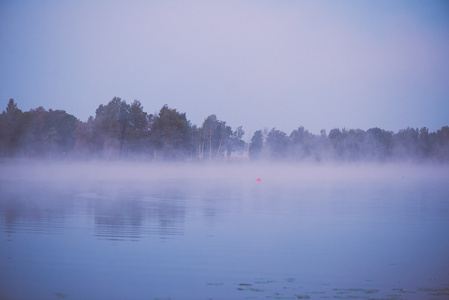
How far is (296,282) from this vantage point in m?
5.14

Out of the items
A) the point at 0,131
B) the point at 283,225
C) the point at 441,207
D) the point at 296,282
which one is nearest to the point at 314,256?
the point at 296,282

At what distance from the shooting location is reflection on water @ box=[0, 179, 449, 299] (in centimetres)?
485

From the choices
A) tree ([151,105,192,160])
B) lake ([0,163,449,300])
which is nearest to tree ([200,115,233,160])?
tree ([151,105,192,160])

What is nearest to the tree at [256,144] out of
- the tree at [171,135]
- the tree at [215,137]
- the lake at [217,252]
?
the tree at [215,137]

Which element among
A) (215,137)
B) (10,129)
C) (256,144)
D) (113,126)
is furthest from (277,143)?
(10,129)

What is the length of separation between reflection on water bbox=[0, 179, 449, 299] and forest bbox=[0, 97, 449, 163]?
131 ft

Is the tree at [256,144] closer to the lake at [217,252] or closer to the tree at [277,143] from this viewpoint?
the tree at [277,143]

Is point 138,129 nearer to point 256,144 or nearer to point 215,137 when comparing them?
point 215,137

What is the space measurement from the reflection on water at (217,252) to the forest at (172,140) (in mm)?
39912

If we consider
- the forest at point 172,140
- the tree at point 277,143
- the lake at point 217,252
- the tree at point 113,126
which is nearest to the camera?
the lake at point 217,252

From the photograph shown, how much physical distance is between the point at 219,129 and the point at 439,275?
66898mm

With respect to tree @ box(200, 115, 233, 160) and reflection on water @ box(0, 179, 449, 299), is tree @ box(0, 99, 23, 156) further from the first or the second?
reflection on water @ box(0, 179, 449, 299)

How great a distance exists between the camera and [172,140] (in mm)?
52875

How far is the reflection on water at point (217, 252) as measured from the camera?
15.9ft
